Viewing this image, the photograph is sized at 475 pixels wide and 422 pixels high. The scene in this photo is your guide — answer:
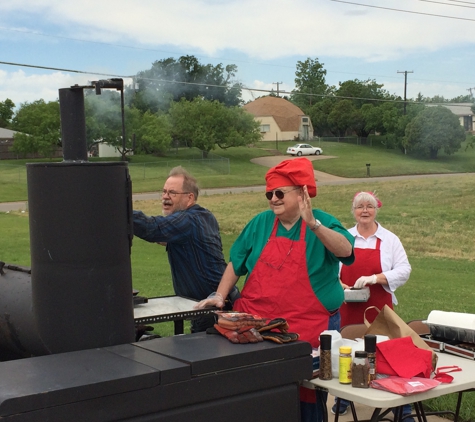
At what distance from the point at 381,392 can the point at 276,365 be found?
50 cm

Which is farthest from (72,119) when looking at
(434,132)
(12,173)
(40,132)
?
(434,132)

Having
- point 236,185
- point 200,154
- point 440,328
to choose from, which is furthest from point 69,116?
point 200,154

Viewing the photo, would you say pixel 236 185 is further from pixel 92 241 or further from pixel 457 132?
pixel 92 241

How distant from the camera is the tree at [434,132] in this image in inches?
1932

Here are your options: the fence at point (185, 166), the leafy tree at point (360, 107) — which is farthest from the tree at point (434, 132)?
the fence at point (185, 166)

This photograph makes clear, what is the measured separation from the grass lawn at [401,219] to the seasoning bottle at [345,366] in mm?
1936

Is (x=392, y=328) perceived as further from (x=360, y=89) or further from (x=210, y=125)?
(x=360, y=89)

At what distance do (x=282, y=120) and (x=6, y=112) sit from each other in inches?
1358

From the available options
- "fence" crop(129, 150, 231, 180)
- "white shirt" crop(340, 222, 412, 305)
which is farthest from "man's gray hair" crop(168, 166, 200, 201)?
"fence" crop(129, 150, 231, 180)

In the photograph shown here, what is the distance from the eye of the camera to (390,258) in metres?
4.95

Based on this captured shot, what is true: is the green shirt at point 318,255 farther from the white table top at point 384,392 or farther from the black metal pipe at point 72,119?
the black metal pipe at point 72,119

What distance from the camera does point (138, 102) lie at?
33.8m

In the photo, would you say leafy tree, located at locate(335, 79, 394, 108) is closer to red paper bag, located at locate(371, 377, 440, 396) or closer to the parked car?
the parked car

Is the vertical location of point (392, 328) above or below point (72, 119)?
below
